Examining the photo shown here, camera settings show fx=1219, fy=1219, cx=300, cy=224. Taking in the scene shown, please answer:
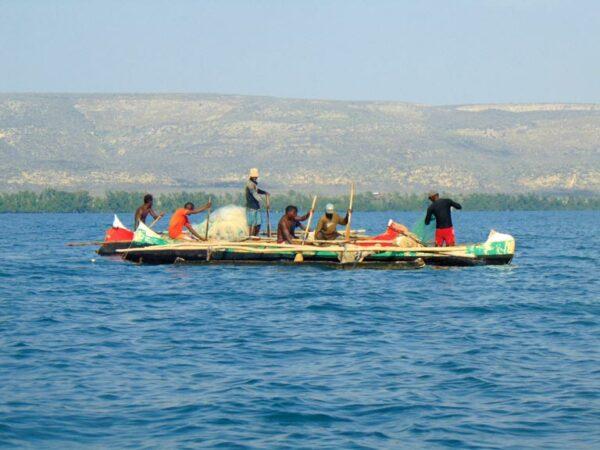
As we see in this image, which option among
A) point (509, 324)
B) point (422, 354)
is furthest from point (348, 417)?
point (509, 324)

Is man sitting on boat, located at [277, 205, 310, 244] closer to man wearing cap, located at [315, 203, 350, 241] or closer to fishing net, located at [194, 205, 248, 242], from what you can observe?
man wearing cap, located at [315, 203, 350, 241]

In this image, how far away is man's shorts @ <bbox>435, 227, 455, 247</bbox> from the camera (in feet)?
93.9

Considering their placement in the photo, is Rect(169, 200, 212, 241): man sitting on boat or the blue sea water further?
Rect(169, 200, 212, 241): man sitting on boat

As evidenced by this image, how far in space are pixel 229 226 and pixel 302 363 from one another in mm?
15128

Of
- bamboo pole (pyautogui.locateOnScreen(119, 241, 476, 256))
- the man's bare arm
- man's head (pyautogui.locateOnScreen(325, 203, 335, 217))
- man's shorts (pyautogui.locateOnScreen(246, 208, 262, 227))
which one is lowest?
bamboo pole (pyautogui.locateOnScreen(119, 241, 476, 256))

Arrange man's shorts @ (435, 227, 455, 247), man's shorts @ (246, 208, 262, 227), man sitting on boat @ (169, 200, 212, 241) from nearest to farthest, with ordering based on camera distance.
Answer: man's shorts @ (435, 227, 455, 247), man sitting on boat @ (169, 200, 212, 241), man's shorts @ (246, 208, 262, 227)

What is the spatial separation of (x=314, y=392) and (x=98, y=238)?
3913cm

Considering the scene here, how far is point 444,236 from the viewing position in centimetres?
2869

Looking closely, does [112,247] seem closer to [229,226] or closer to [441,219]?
[229,226]

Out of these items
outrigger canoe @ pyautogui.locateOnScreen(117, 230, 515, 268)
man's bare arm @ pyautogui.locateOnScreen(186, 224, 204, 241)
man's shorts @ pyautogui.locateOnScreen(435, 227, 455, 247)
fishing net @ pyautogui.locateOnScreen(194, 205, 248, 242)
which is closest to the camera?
outrigger canoe @ pyautogui.locateOnScreen(117, 230, 515, 268)

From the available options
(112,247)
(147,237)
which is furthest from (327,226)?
(112,247)

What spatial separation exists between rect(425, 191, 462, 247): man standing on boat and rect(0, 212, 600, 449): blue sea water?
6.00 feet

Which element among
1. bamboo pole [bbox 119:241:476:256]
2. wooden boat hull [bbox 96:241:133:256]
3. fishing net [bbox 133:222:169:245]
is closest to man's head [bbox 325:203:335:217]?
bamboo pole [bbox 119:241:476:256]

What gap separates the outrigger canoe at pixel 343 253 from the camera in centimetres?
2789
